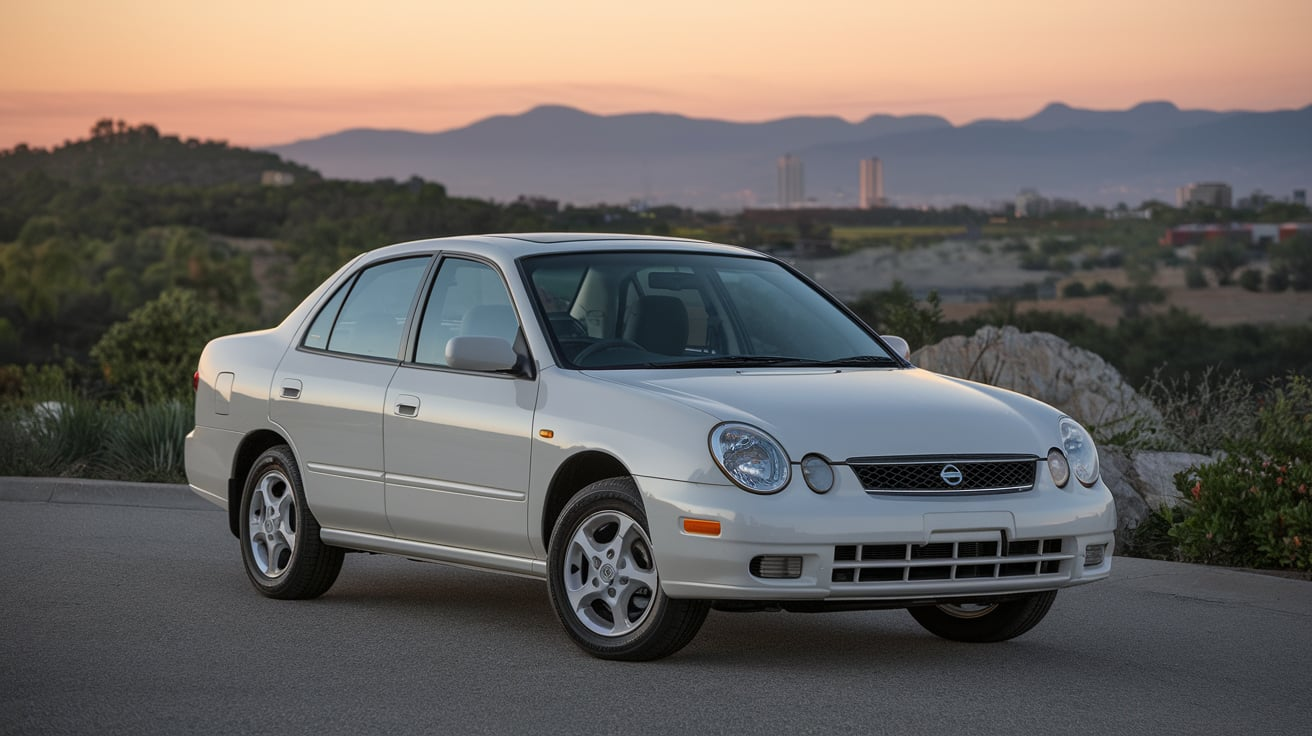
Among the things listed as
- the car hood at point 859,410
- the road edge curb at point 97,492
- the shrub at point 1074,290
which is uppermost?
the car hood at point 859,410

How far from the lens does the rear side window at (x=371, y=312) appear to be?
28.2 ft

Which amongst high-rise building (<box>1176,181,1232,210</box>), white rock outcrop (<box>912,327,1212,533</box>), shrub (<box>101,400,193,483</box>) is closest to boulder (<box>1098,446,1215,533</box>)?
white rock outcrop (<box>912,327,1212,533</box>)

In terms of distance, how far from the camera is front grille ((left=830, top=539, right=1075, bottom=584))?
668cm

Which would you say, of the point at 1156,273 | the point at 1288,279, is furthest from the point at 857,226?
the point at 1288,279

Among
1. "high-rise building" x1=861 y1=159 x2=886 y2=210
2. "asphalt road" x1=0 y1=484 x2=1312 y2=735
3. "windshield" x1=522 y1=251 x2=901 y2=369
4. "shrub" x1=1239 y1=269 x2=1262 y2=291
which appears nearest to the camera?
"asphalt road" x1=0 y1=484 x2=1312 y2=735

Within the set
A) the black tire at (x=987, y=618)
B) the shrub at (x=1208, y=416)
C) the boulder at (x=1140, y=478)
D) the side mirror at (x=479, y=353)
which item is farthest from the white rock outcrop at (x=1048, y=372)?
the side mirror at (x=479, y=353)

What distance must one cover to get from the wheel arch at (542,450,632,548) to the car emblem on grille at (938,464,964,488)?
1290 millimetres

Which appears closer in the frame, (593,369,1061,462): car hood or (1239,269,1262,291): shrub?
(593,369,1061,462): car hood

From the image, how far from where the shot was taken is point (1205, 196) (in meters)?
111

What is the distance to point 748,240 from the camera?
187 ft

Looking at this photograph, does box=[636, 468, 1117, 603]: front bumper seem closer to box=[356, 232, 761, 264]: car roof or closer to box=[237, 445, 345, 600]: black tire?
box=[356, 232, 761, 264]: car roof

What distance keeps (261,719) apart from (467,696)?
77 centimetres

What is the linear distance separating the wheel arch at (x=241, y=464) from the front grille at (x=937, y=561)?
3.74 metres

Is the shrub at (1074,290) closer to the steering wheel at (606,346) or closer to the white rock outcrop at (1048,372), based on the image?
the white rock outcrop at (1048,372)
